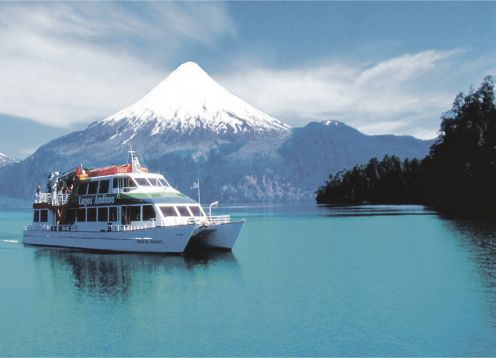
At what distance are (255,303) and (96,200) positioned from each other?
106 ft

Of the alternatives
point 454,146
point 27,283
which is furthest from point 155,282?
point 454,146

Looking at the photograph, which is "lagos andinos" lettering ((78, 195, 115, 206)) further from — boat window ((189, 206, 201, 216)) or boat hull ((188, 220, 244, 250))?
boat hull ((188, 220, 244, 250))

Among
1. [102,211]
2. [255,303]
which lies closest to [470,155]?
[102,211]

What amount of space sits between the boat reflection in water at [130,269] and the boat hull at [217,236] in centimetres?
102

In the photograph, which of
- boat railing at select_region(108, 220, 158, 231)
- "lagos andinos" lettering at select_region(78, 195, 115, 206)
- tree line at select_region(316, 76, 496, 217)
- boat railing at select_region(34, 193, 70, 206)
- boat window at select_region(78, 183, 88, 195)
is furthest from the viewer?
tree line at select_region(316, 76, 496, 217)

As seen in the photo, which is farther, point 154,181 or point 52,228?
point 52,228

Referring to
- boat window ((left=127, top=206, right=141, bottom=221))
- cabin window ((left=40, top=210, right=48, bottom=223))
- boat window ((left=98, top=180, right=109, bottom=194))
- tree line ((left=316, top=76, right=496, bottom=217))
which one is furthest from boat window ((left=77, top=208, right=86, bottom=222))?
tree line ((left=316, top=76, right=496, bottom=217))

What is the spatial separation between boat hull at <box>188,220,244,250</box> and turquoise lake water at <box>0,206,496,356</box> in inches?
52.8

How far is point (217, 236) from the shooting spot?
57250 mm

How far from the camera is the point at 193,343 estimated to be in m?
25.4

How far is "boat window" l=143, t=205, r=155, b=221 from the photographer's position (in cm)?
5528

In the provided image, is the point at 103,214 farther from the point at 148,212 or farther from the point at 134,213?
the point at 148,212

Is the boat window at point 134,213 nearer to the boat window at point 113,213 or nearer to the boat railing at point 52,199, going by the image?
the boat window at point 113,213

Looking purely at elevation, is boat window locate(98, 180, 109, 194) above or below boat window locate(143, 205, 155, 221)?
above
